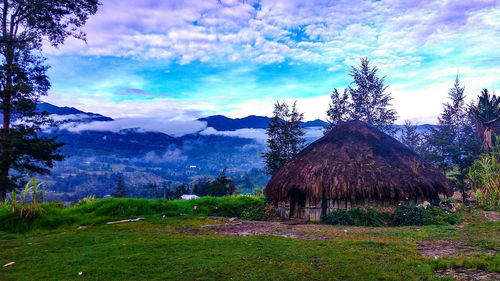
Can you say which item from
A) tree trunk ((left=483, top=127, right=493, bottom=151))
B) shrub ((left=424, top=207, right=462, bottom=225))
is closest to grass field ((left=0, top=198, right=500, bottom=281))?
Answer: shrub ((left=424, top=207, right=462, bottom=225))

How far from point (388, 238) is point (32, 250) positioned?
8758 mm

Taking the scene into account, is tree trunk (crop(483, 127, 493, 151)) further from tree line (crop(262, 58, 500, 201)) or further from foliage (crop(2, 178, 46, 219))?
foliage (crop(2, 178, 46, 219))

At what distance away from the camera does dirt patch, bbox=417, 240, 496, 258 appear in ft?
Answer: 19.0

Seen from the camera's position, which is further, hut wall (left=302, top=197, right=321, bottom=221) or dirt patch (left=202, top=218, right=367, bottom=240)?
hut wall (left=302, top=197, right=321, bottom=221)

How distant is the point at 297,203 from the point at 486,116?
12409 mm

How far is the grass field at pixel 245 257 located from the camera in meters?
4.67

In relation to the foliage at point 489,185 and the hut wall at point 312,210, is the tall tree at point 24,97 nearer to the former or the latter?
the hut wall at point 312,210

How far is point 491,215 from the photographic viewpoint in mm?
11508

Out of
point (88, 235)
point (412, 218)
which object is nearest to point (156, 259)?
point (88, 235)

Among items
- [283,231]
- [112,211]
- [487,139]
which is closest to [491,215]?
[487,139]

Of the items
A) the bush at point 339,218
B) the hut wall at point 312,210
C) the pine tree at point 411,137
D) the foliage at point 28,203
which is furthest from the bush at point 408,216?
the pine tree at point 411,137

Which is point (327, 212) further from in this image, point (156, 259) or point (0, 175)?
point (0, 175)

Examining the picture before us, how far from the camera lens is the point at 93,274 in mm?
4746

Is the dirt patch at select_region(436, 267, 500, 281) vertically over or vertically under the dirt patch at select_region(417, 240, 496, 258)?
over
